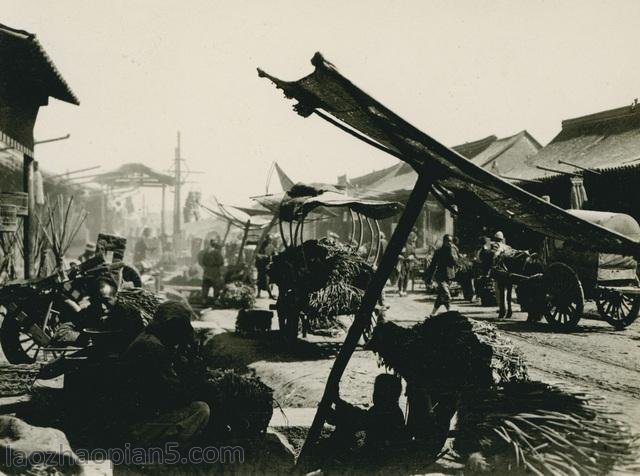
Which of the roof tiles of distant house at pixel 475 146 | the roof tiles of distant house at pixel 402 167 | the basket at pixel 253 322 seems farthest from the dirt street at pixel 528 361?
the roof tiles of distant house at pixel 475 146

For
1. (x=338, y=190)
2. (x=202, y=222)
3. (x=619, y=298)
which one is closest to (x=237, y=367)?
(x=338, y=190)

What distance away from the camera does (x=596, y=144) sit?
18953mm

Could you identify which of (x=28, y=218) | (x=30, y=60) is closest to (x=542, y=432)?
(x=30, y=60)

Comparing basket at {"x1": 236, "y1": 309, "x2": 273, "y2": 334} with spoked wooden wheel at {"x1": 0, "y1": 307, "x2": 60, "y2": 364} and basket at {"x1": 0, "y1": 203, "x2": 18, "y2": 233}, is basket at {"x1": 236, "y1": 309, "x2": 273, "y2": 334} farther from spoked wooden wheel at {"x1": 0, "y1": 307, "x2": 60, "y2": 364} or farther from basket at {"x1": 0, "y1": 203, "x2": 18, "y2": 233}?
basket at {"x1": 0, "y1": 203, "x2": 18, "y2": 233}

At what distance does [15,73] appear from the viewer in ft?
35.2

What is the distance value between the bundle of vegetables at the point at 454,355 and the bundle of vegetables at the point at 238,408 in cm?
114

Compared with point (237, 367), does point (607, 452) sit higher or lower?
higher

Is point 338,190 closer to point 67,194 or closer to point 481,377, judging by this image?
point 481,377

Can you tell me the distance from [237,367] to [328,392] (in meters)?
4.16

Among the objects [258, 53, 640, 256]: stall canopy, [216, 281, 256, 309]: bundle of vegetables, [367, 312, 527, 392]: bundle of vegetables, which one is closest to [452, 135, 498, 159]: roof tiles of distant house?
[216, 281, 256, 309]: bundle of vegetables

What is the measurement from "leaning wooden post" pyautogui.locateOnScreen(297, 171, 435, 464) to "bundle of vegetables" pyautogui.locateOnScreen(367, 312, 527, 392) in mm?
605

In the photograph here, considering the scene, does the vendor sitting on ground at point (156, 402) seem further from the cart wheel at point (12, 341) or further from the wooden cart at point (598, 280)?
the wooden cart at point (598, 280)

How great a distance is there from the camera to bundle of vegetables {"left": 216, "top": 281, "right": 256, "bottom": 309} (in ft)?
45.4

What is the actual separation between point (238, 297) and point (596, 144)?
1427 cm
